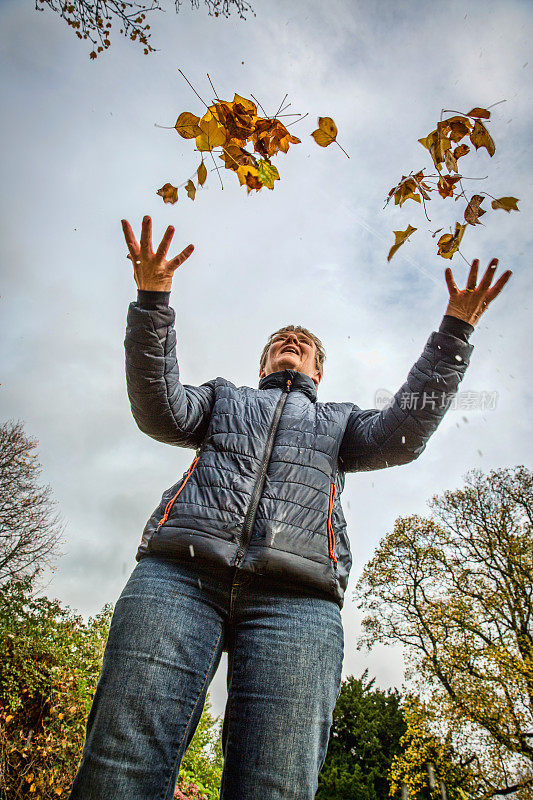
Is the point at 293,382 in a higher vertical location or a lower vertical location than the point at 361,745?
higher

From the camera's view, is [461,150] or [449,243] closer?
[461,150]

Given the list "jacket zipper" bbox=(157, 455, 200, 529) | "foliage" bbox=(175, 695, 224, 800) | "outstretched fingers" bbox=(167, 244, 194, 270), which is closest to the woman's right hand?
"outstretched fingers" bbox=(167, 244, 194, 270)

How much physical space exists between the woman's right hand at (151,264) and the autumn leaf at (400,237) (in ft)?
2.68

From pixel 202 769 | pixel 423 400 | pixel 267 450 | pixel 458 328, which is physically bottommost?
pixel 202 769

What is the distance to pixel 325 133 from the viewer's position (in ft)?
5.79

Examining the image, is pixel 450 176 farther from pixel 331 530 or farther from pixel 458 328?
pixel 331 530

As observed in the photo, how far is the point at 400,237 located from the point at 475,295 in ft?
1.32

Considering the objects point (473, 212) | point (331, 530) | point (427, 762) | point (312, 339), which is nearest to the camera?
point (331, 530)

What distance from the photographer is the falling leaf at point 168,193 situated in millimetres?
1783

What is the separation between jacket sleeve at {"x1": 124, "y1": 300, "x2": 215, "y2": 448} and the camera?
166 cm

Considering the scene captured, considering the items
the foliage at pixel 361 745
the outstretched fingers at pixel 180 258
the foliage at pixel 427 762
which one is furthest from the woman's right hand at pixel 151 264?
the foliage at pixel 361 745

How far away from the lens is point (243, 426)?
1848 mm

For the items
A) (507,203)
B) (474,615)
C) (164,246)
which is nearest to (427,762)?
(474,615)

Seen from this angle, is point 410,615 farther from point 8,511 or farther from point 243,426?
point 243,426
